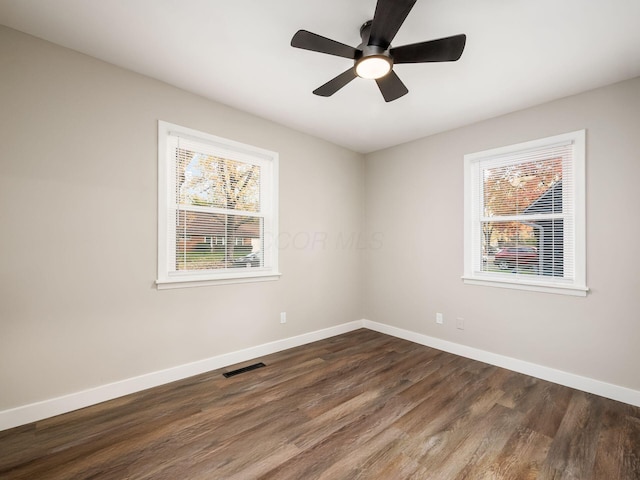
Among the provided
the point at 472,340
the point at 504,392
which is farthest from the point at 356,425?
the point at 472,340

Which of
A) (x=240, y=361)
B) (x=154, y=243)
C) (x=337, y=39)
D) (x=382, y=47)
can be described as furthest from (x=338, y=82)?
(x=240, y=361)

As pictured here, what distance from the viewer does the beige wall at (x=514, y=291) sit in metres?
2.49

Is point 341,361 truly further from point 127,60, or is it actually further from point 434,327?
point 127,60

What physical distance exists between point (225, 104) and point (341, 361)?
9.76 feet

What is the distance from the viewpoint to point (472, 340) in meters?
3.37

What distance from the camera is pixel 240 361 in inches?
125

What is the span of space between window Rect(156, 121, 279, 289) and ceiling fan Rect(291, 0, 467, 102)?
161 centimetres

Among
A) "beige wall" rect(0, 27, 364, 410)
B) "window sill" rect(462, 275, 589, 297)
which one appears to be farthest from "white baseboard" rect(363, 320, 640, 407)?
"beige wall" rect(0, 27, 364, 410)

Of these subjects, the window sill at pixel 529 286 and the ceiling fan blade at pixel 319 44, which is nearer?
the ceiling fan blade at pixel 319 44

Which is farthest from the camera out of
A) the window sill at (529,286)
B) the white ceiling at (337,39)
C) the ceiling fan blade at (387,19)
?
the window sill at (529,286)

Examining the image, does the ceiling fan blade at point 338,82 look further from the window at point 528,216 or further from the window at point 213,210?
the window at point 528,216

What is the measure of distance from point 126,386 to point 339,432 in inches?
70.5

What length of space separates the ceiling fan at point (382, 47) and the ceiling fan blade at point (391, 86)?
0.01 meters

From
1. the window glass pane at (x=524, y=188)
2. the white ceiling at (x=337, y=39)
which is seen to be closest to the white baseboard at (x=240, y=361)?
the window glass pane at (x=524, y=188)
